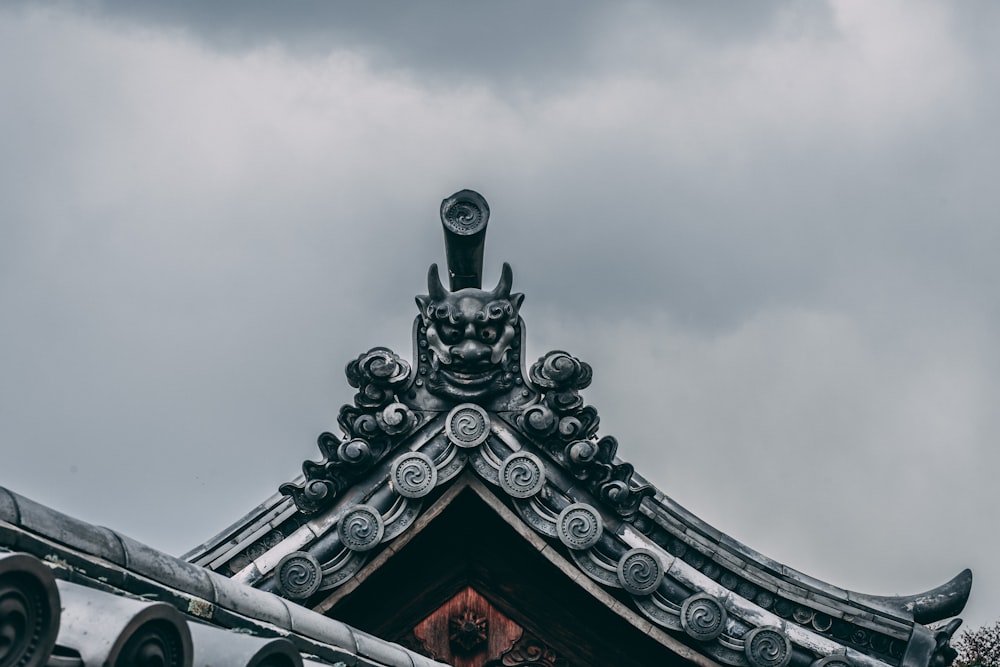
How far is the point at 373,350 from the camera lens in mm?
8234

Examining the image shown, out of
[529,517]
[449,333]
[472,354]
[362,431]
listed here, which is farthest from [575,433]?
[362,431]

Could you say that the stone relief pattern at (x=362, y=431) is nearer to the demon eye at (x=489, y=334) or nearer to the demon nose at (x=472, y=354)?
the demon nose at (x=472, y=354)

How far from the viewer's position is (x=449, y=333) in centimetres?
833

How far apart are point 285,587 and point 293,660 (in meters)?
3.74

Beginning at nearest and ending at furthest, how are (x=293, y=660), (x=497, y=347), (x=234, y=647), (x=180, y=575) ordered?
(x=234, y=647) → (x=293, y=660) → (x=180, y=575) → (x=497, y=347)

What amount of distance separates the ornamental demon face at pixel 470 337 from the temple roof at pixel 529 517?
10 mm

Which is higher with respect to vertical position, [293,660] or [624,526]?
[624,526]

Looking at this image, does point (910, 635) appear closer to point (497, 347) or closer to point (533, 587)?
point (533, 587)

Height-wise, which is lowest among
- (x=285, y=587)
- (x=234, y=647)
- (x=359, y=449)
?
(x=234, y=647)

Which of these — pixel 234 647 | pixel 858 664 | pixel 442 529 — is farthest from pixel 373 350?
pixel 234 647

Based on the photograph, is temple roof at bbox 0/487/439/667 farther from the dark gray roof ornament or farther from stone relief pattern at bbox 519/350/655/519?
the dark gray roof ornament

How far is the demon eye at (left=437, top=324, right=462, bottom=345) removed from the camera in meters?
8.32

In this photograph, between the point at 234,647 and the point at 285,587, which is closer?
the point at 234,647

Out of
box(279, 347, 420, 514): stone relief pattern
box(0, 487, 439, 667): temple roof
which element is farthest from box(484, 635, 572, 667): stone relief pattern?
box(0, 487, 439, 667): temple roof
